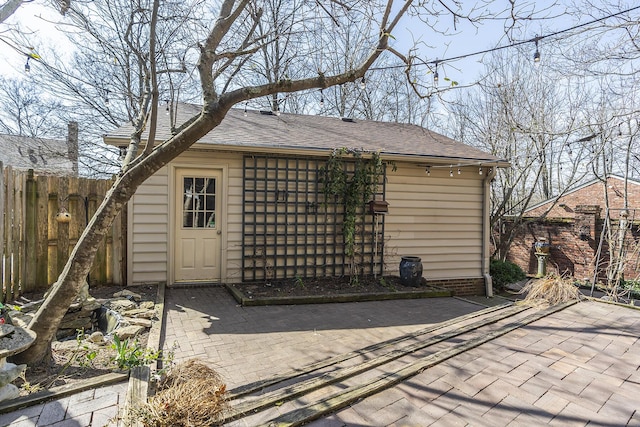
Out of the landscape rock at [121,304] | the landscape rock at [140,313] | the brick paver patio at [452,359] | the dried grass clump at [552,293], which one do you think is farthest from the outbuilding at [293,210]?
the dried grass clump at [552,293]

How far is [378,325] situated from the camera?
4.46 meters

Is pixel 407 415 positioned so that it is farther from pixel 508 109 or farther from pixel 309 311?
pixel 508 109

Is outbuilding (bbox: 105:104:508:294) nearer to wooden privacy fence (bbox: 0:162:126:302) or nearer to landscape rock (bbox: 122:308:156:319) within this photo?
wooden privacy fence (bbox: 0:162:126:302)

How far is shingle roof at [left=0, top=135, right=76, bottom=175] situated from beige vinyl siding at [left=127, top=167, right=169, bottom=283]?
9.99 m

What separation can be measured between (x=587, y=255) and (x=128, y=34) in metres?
13.2

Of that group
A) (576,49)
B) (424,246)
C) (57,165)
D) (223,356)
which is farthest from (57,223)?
(57,165)

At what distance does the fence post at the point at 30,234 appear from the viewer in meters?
4.99

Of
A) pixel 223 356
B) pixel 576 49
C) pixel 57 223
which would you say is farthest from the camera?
pixel 576 49

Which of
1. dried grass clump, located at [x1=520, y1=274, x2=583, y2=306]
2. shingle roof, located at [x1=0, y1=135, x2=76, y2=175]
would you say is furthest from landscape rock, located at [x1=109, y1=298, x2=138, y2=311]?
shingle roof, located at [x1=0, y1=135, x2=76, y2=175]

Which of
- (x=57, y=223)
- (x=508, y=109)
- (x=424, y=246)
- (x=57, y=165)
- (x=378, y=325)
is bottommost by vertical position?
(x=378, y=325)

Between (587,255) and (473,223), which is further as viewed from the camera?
(587,255)

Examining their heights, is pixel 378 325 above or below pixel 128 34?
below

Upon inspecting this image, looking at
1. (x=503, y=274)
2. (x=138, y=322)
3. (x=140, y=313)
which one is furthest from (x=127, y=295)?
(x=503, y=274)

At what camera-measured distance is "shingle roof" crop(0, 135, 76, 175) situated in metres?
13.5
